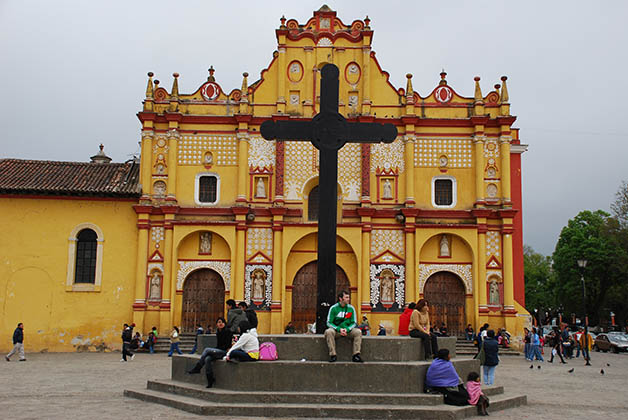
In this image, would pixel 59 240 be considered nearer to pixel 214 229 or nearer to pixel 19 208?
pixel 19 208

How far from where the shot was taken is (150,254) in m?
28.4

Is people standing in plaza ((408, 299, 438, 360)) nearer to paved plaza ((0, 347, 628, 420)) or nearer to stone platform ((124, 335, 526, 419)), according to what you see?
stone platform ((124, 335, 526, 419))

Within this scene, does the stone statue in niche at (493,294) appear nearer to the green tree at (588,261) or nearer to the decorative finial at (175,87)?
the decorative finial at (175,87)

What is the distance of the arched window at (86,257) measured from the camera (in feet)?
92.8

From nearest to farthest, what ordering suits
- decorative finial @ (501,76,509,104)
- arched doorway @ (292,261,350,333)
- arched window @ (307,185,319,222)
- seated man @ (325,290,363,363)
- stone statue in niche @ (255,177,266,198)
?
1. seated man @ (325,290,363,363)
2. arched doorway @ (292,261,350,333)
3. stone statue in niche @ (255,177,266,198)
4. arched window @ (307,185,319,222)
5. decorative finial @ (501,76,509,104)

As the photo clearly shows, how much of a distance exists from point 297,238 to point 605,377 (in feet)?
44.9

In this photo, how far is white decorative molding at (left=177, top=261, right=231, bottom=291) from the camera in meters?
28.5

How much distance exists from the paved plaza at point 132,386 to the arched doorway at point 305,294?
20.4 ft

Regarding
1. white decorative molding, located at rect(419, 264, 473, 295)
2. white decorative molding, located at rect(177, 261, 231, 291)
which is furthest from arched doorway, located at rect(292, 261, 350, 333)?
white decorative molding, located at rect(419, 264, 473, 295)

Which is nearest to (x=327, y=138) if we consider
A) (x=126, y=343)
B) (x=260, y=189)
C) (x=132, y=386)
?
(x=132, y=386)

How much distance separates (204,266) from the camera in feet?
94.1

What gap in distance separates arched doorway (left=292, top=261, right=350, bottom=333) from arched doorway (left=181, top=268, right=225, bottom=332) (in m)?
3.30

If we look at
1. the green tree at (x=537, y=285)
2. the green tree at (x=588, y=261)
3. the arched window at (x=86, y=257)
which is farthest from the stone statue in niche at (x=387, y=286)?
the green tree at (x=537, y=285)

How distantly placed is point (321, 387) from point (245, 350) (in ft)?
4.87
